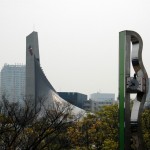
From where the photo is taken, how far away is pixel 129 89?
1077 cm

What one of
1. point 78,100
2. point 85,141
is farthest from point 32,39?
point 85,141

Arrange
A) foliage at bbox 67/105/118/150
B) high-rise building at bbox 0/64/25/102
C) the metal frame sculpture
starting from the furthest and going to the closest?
high-rise building at bbox 0/64/25/102, foliage at bbox 67/105/118/150, the metal frame sculpture

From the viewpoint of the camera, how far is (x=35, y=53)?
272 ft

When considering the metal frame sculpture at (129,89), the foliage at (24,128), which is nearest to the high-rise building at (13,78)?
the foliage at (24,128)

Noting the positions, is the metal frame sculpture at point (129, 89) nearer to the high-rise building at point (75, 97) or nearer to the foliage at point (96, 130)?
the foliage at point (96, 130)

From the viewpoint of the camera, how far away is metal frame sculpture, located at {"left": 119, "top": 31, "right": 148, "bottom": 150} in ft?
35.1

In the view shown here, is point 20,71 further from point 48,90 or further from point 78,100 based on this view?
point 48,90

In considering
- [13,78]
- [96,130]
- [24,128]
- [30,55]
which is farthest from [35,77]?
[13,78]

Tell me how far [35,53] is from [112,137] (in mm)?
59129

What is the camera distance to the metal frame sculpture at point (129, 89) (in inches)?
421

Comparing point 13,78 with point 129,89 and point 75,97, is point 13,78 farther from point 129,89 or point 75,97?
point 129,89

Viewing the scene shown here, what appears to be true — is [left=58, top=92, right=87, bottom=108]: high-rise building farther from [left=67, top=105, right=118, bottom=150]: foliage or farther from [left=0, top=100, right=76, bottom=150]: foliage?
[left=0, top=100, right=76, bottom=150]: foliage

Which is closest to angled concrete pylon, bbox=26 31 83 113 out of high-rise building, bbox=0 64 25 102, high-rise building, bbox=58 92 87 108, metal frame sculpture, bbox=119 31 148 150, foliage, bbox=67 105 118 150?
foliage, bbox=67 105 118 150

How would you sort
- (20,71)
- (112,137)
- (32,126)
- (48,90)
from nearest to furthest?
(32,126), (112,137), (48,90), (20,71)
